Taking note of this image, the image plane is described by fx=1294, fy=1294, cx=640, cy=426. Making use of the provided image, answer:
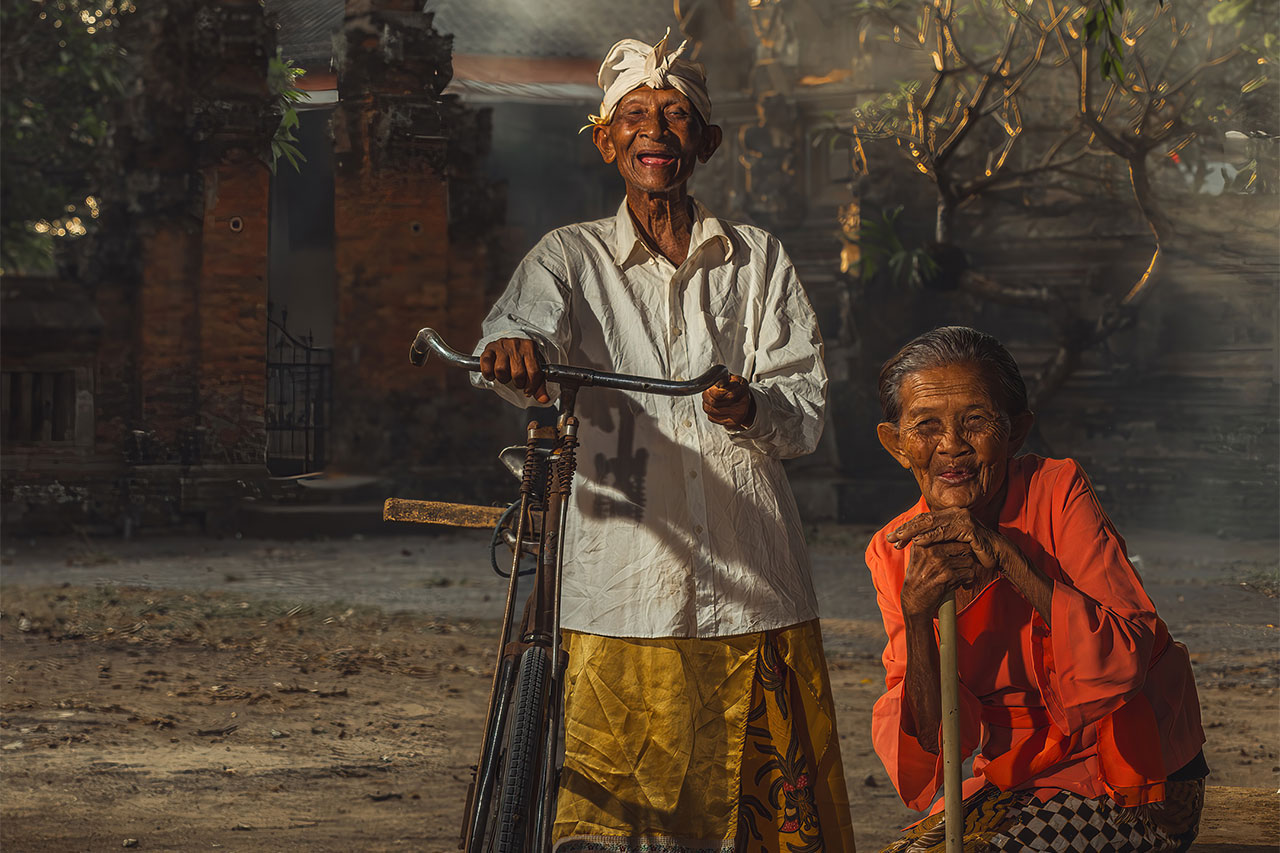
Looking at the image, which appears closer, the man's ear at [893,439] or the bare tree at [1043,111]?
the man's ear at [893,439]

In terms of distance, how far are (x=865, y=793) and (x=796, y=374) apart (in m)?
2.59

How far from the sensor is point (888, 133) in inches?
426

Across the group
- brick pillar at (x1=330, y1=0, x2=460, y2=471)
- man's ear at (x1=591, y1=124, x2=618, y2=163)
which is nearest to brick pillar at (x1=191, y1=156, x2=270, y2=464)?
brick pillar at (x1=330, y1=0, x2=460, y2=471)

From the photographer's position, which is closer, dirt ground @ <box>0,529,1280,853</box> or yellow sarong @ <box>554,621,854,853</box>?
yellow sarong @ <box>554,621,854,853</box>

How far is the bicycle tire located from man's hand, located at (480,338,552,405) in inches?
17.9

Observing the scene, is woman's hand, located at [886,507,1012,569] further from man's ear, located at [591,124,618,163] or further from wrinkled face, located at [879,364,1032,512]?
man's ear, located at [591,124,618,163]

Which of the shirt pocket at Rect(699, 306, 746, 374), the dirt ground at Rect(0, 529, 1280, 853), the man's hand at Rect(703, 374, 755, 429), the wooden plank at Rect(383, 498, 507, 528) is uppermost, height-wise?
the shirt pocket at Rect(699, 306, 746, 374)

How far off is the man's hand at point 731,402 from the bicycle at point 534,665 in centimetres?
2

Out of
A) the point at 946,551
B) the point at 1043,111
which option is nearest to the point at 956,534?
the point at 946,551

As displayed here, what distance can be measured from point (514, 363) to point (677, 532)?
1.60ft

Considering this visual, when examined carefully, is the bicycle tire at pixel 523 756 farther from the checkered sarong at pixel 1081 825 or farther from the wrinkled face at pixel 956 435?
the wrinkled face at pixel 956 435

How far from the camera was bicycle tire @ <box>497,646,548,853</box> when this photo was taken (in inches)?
78.3

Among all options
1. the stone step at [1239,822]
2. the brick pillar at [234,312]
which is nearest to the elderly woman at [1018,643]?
the stone step at [1239,822]

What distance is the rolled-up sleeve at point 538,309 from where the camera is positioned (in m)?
2.16
